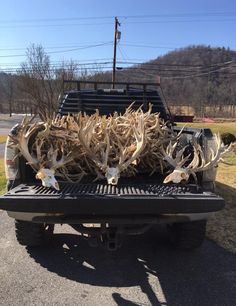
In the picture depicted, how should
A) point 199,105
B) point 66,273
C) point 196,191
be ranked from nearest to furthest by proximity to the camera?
1. point 196,191
2. point 66,273
3. point 199,105

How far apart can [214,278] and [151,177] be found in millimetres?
1224

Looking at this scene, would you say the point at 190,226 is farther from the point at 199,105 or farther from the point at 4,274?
the point at 199,105

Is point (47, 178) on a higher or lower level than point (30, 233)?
higher

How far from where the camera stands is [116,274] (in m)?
4.41

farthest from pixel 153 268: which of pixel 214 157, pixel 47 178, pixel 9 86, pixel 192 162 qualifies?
pixel 9 86

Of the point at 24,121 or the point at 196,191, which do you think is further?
the point at 24,121

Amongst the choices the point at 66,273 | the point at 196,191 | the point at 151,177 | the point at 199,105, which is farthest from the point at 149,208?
the point at 199,105

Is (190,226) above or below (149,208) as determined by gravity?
below

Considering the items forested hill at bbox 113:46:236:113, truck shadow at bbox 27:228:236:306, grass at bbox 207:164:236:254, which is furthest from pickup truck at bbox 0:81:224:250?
forested hill at bbox 113:46:236:113

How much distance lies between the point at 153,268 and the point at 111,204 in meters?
1.24

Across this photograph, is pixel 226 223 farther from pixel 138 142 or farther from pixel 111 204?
pixel 111 204

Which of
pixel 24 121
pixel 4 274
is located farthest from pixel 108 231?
pixel 24 121

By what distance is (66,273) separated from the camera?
443cm

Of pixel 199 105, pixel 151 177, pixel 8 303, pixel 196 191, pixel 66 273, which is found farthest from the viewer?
pixel 199 105
